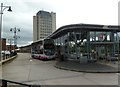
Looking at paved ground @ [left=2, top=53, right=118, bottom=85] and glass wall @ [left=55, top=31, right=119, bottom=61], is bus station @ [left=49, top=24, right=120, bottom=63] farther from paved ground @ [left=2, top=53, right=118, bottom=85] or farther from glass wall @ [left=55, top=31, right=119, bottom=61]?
paved ground @ [left=2, top=53, right=118, bottom=85]

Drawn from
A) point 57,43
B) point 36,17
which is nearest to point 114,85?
point 57,43

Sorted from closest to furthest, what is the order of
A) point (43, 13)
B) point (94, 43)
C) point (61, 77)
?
1. point (61, 77)
2. point (94, 43)
3. point (43, 13)

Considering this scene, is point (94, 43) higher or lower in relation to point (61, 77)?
higher

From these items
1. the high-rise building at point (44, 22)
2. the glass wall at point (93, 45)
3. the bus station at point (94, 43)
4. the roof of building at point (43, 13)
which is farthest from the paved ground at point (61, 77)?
the roof of building at point (43, 13)

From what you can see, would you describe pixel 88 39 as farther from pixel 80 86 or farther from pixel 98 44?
pixel 80 86

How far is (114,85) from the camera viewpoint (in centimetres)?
1138

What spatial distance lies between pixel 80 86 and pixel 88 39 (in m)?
21.6

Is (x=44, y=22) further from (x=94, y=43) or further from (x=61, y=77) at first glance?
(x=61, y=77)

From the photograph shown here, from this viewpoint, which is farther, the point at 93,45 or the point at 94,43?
the point at 93,45

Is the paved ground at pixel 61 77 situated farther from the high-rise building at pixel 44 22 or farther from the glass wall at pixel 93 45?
the high-rise building at pixel 44 22

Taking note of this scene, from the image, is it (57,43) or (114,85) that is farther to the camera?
(57,43)

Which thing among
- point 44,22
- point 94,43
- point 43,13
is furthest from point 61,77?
point 44,22

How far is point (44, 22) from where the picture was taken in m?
68.8

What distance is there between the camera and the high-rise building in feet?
218
